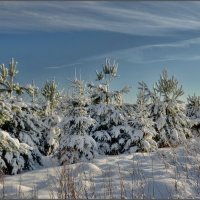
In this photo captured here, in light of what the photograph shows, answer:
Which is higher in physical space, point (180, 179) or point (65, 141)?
point (65, 141)

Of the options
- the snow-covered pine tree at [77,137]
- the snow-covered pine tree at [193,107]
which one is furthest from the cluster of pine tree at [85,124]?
the snow-covered pine tree at [193,107]

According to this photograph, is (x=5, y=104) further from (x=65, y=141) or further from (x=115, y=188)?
(x=115, y=188)

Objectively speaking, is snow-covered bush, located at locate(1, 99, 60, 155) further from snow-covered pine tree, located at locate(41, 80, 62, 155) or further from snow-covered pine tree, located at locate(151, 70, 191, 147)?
snow-covered pine tree, located at locate(151, 70, 191, 147)

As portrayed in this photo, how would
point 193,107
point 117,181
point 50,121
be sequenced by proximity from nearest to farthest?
point 117,181, point 50,121, point 193,107

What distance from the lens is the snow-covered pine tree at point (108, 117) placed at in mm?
14977

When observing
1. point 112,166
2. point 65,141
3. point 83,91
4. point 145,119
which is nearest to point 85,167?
point 112,166

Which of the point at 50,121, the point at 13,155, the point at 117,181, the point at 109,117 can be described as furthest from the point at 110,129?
the point at 117,181

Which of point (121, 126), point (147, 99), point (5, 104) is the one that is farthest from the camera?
point (147, 99)

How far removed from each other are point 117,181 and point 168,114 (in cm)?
A: 1056

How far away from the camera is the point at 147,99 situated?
1767 cm

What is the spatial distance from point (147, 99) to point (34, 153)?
7576 millimetres

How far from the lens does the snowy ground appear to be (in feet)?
19.1

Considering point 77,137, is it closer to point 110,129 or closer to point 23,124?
point 23,124

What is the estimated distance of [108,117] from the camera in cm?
1552
